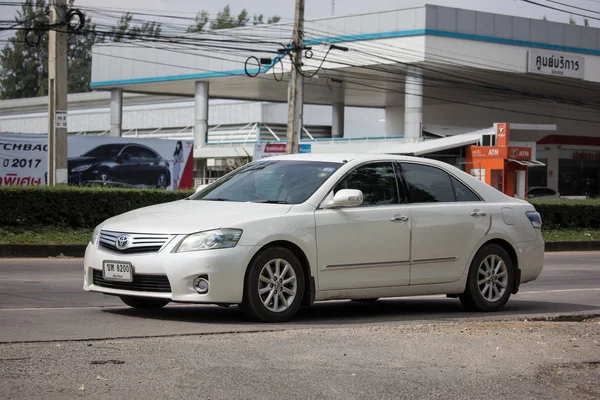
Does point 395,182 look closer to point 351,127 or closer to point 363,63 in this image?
point 363,63

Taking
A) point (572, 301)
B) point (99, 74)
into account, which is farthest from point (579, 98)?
point (572, 301)

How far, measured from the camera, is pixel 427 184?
10.1 meters

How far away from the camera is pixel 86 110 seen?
81812 mm


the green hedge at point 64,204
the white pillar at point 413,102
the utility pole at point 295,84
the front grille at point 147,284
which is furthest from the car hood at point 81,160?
the front grille at point 147,284

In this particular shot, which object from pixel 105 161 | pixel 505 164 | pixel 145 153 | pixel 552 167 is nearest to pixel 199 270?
pixel 105 161

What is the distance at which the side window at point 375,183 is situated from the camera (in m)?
9.57

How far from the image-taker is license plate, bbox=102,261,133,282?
849 centimetres

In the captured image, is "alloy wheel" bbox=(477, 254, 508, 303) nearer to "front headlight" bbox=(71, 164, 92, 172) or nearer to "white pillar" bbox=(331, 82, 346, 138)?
"front headlight" bbox=(71, 164, 92, 172)

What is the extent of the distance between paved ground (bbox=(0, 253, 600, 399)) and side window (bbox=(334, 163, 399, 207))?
1.16 meters

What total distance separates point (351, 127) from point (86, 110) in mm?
22334

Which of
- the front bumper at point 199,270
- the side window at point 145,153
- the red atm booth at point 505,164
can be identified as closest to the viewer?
the front bumper at point 199,270

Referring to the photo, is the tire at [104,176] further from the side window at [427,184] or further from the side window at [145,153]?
the side window at [427,184]

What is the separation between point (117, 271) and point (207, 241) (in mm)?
890

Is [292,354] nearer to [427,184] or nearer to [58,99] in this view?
[427,184]
